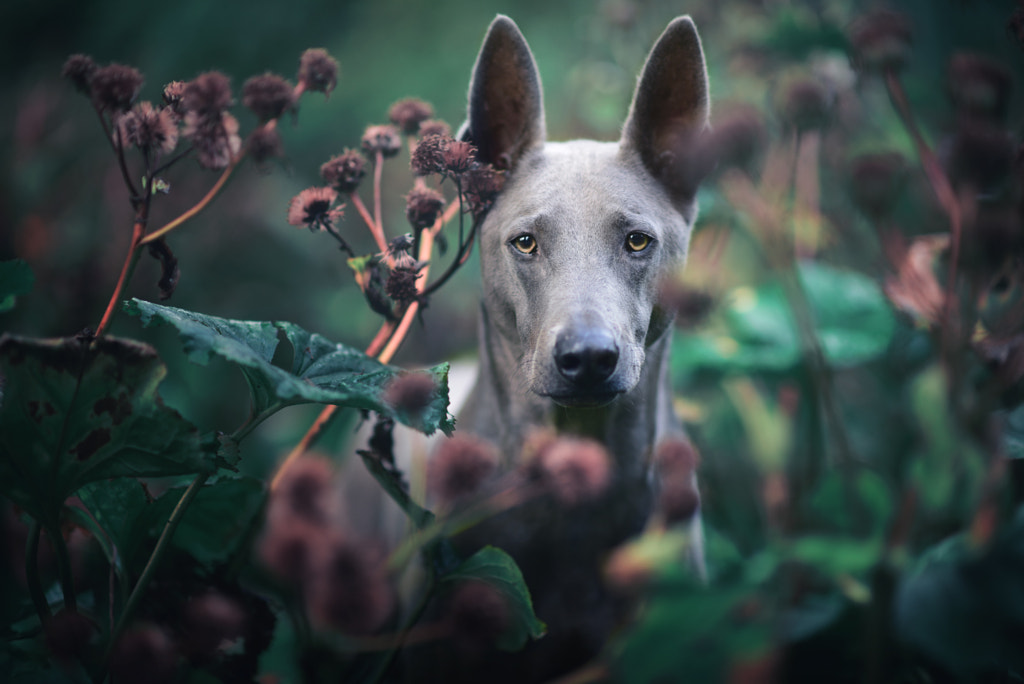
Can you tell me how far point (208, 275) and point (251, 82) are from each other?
2713 millimetres

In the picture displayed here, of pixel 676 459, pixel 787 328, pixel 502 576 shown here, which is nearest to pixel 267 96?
pixel 502 576

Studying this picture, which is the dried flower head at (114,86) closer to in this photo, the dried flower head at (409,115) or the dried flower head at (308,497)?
the dried flower head at (409,115)

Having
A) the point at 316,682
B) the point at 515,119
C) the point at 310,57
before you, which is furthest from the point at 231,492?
the point at 515,119

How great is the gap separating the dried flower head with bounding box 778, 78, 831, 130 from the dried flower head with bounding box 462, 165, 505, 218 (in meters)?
0.64

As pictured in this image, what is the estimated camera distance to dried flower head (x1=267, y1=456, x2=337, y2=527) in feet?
3.01

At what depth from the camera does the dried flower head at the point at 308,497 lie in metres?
0.92

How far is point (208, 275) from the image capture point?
3.56m

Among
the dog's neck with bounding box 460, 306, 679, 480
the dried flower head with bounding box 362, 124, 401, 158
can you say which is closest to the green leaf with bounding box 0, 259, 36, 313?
the dried flower head with bounding box 362, 124, 401, 158

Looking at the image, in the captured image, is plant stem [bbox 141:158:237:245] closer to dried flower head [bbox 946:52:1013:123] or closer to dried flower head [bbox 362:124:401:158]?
dried flower head [bbox 362:124:401:158]

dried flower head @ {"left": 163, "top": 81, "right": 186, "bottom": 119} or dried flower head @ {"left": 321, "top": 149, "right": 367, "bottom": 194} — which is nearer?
dried flower head @ {"left": 163, "top": 81, "right": 186, "bottom": 119}

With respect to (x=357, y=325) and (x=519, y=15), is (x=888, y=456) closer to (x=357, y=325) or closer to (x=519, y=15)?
(x=357, y=325)

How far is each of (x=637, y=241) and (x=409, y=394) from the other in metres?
0.81

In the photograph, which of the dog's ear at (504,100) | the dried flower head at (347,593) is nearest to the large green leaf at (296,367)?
the dried flower head at (347,593)

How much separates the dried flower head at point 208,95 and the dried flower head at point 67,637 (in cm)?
74
